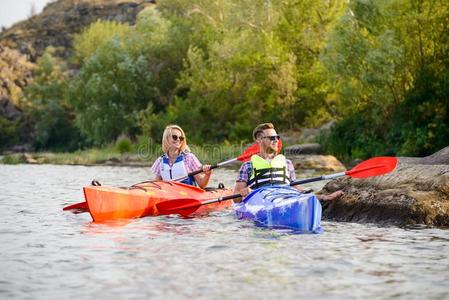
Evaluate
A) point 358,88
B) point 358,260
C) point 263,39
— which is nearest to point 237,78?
point 263,39

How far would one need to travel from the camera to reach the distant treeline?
22703 millimetres

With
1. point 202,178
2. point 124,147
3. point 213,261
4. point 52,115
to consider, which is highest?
point 52,115

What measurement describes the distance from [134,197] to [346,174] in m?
2.86

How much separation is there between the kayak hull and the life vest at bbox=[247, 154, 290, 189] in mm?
1218

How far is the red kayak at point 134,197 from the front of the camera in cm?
870

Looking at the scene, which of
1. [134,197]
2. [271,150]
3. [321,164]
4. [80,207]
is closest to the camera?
[271,150]

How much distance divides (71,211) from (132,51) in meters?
32.3

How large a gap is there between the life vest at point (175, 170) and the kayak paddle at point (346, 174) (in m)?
1.20

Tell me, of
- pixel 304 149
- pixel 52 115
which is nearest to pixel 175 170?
pixel 304 149

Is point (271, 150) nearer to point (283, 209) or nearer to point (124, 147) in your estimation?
point (283, 209)

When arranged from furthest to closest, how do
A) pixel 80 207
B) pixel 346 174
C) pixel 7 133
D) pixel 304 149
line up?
pixel 7 133
pixel 304 149
pixel 80 207
pixel 346 174

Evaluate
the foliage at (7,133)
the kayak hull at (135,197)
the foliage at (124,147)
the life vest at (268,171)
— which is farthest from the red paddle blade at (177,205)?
the foliage at (7,133)

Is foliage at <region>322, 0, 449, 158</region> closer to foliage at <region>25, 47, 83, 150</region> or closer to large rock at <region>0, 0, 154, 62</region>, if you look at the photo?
foliage at <region>25, 47, 83, 150</region>

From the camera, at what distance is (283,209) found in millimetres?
7730
